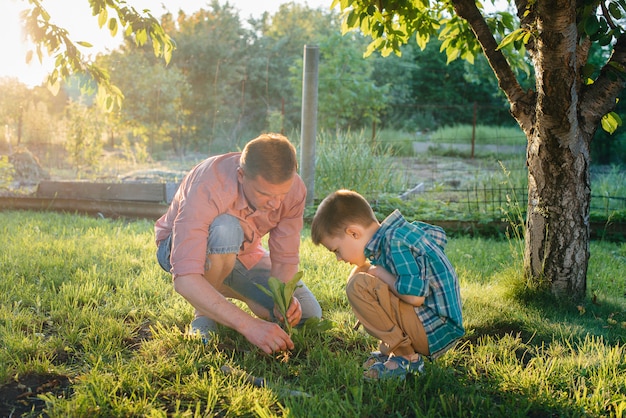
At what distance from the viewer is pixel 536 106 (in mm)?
3416

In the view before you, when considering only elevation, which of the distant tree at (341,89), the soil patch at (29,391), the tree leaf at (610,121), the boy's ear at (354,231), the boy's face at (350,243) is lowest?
the soil patch at (29,391)

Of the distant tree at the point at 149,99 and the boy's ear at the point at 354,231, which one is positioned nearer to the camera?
the boy's ear at the point at 354,231

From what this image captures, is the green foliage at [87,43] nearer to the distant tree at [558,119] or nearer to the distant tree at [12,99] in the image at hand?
the distant tree at [558,119]

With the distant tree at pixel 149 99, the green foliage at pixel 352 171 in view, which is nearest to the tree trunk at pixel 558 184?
the green foliage at pixel 352 171

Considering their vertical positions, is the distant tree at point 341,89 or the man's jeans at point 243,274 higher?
the distant tree at point 341,89

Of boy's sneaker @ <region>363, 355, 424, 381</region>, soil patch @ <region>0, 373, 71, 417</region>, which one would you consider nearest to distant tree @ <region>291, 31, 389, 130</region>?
boy's sneaker @ <region>363, 355, 424, 381</region>

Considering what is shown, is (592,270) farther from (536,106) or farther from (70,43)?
(70,43)

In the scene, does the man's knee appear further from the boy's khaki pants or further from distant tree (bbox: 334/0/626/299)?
distant tree (bbox: 334/0/626/299)

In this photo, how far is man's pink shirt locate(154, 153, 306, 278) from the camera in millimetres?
2652

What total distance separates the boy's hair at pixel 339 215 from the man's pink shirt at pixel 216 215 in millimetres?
477

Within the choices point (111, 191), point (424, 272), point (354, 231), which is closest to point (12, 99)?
point (111, 191)

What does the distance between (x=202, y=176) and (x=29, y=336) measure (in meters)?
1.17

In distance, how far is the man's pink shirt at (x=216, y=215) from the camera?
8.70 feet

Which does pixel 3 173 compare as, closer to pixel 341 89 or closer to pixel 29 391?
pixel 29 391
